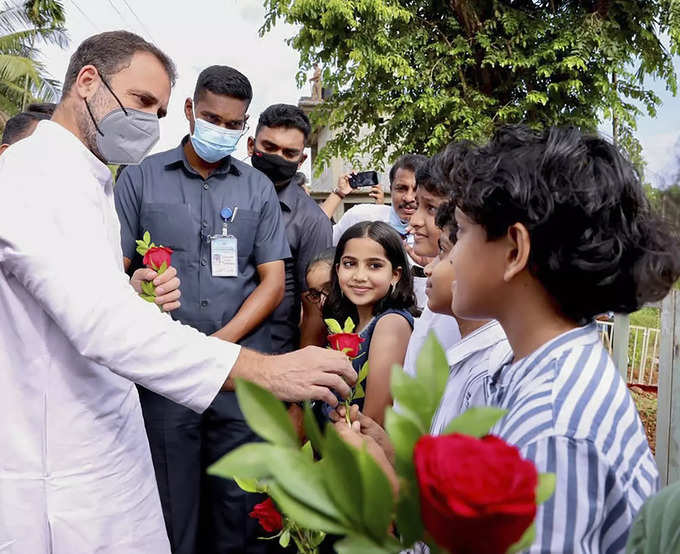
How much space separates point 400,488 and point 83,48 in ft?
6.61

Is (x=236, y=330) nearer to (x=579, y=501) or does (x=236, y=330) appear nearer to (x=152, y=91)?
(x=152, y=91)

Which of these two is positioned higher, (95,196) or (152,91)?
(152,91)

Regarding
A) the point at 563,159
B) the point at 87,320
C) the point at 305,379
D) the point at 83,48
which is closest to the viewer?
the point at 563,159

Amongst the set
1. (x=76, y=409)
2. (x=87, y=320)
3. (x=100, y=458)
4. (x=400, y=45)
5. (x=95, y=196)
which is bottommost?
(x=100, y=458)

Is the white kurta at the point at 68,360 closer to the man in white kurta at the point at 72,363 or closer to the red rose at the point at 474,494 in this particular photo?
the man in white kurta at the point at 72,363

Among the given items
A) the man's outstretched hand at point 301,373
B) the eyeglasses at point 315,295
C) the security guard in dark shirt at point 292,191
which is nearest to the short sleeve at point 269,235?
the eyeglasses at point 315,295

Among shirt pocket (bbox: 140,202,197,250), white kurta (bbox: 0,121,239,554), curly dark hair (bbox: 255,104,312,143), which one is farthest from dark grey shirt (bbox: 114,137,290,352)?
white kurta (bbox: 0,121,239,554)

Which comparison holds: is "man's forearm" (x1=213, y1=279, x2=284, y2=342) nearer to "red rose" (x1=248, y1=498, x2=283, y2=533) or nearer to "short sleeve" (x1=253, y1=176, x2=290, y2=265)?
"short sleeve" (x1=253, y1=176, x2=290, y2=265)

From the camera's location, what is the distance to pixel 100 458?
170 cm

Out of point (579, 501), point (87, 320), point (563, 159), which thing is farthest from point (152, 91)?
point (579, 501)

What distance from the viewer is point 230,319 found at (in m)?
3.04

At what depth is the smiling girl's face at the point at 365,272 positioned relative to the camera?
2895mm

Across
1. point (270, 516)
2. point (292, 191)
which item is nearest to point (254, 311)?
point (292, 191)

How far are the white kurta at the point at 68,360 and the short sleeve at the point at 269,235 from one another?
141cm
